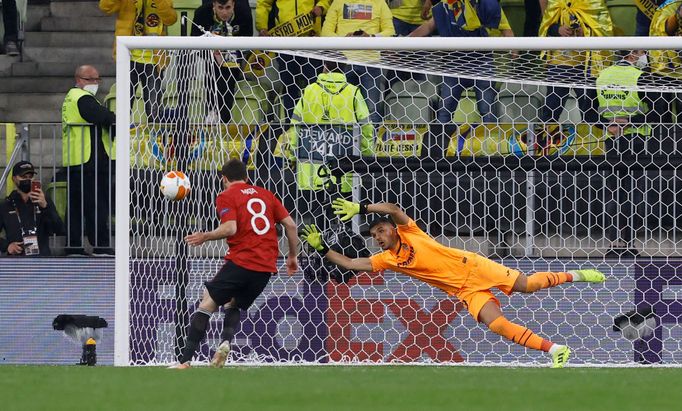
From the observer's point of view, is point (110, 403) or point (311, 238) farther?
point (311, 238)

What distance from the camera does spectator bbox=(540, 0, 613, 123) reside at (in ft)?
37.3

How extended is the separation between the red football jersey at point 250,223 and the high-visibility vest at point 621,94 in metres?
2.79

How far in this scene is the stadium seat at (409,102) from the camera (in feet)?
39.4

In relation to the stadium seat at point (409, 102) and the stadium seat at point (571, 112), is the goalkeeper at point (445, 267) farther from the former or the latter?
the stadium seat at point (571, 112)

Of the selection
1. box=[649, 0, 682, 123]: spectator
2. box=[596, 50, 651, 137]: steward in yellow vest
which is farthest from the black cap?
box=[649, 0, 682, 123]: spectator

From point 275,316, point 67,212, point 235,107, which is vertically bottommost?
point 275,316

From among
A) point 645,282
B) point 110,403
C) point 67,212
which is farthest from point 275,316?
point 110,403

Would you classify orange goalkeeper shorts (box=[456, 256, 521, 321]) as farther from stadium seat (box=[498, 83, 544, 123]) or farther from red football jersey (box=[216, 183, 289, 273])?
red football jersey (box=[216, 183, 289, 273])

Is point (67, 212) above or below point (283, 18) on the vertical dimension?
below

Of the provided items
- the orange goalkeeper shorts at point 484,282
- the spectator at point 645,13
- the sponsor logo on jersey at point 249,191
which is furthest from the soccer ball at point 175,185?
the spectator at point 645,13

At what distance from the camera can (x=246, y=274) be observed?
10.3 meters

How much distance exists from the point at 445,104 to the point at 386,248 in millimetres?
1565

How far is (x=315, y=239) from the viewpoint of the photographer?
36.0 ft

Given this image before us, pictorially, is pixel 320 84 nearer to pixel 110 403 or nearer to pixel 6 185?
pixel 6 185
